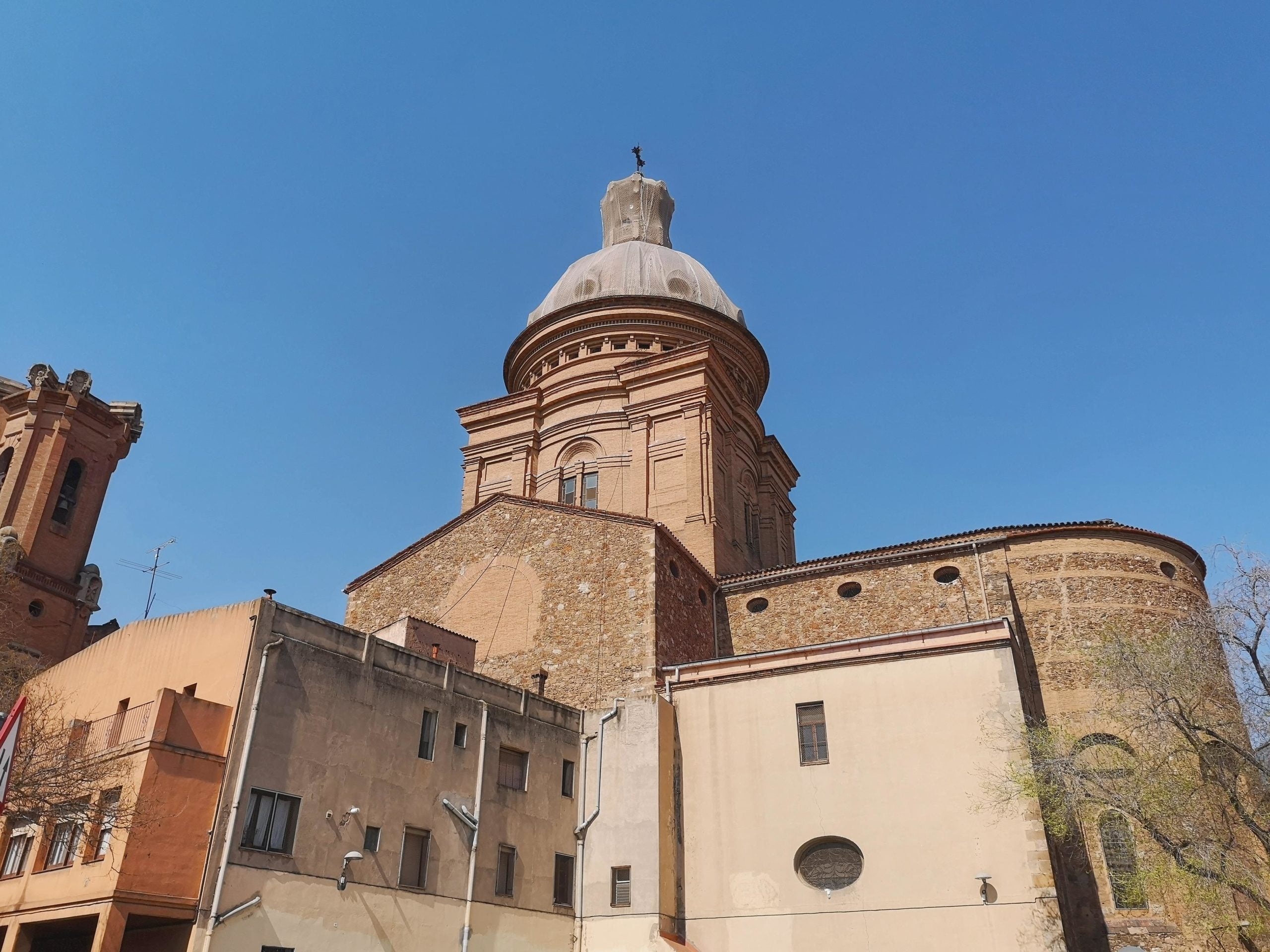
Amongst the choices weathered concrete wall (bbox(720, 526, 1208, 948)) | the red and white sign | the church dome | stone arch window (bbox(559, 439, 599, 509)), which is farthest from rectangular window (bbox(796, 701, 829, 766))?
the church dome

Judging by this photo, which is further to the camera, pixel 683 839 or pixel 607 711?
pixel 607 711

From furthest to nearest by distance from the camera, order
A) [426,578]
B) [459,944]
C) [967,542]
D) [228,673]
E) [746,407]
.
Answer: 1. [746,407]
2. [426,578]
3. [967,542]
4. [459,944]
5. [228,673]

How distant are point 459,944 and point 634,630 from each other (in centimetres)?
888

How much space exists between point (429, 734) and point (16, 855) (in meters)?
7.88

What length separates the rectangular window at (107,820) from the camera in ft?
56.7

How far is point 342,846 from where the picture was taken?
1978 centimetres

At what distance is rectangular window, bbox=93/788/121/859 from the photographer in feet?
56.7

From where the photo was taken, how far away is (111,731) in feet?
64.7

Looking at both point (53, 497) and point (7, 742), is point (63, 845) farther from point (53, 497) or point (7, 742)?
point (53, 497)

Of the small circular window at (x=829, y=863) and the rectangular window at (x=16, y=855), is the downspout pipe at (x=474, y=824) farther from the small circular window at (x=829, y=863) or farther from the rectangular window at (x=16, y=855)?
the rectangular window at (x=16, y=855)

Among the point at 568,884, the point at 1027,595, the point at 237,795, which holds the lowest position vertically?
the point at 568,884

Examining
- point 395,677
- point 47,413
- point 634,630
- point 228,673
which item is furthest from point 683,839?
point 47,413

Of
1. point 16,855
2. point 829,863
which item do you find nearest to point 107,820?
point 16,855

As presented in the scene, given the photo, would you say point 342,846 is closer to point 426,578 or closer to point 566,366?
point 426,578
